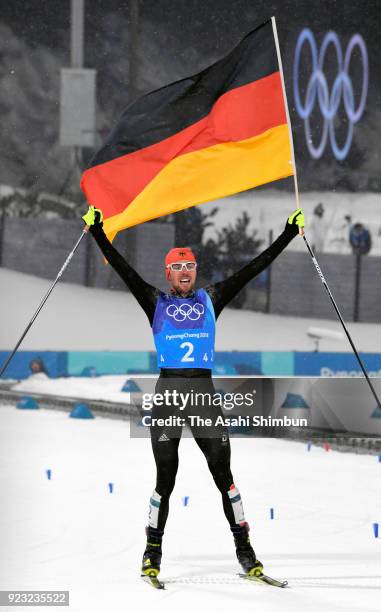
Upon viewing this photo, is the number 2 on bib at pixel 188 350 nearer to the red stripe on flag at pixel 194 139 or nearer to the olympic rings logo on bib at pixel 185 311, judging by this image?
the olympic rings logo on bib at pixel 185 311

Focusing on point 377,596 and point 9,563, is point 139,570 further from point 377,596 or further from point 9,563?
point 377,596

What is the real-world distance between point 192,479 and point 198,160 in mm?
3463

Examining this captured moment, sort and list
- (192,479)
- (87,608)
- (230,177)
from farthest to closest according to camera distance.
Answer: (192,479) < (230,177) < (87,608)

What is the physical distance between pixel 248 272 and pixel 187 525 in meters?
2.50

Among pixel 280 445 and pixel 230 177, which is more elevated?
pixel 230 177

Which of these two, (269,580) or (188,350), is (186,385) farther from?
(269,580)

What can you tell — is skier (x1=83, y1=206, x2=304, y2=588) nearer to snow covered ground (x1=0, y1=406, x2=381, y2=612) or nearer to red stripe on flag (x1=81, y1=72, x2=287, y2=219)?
snow covered ground (x1=0, y1=406, x2=381, y2=612)

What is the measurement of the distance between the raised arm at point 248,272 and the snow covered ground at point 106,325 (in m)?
17.3

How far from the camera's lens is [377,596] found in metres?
6.47

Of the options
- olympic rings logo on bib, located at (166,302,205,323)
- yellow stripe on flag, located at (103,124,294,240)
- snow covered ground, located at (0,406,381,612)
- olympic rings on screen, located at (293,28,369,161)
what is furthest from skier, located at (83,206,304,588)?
olympic rings on screen, located at (293,28,369,161)

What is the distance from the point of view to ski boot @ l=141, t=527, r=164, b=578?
264 inches

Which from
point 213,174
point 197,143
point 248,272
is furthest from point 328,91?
point 248,272

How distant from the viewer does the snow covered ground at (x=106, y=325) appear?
24.7 meters

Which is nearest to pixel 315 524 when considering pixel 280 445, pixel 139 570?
pixel 139 570
